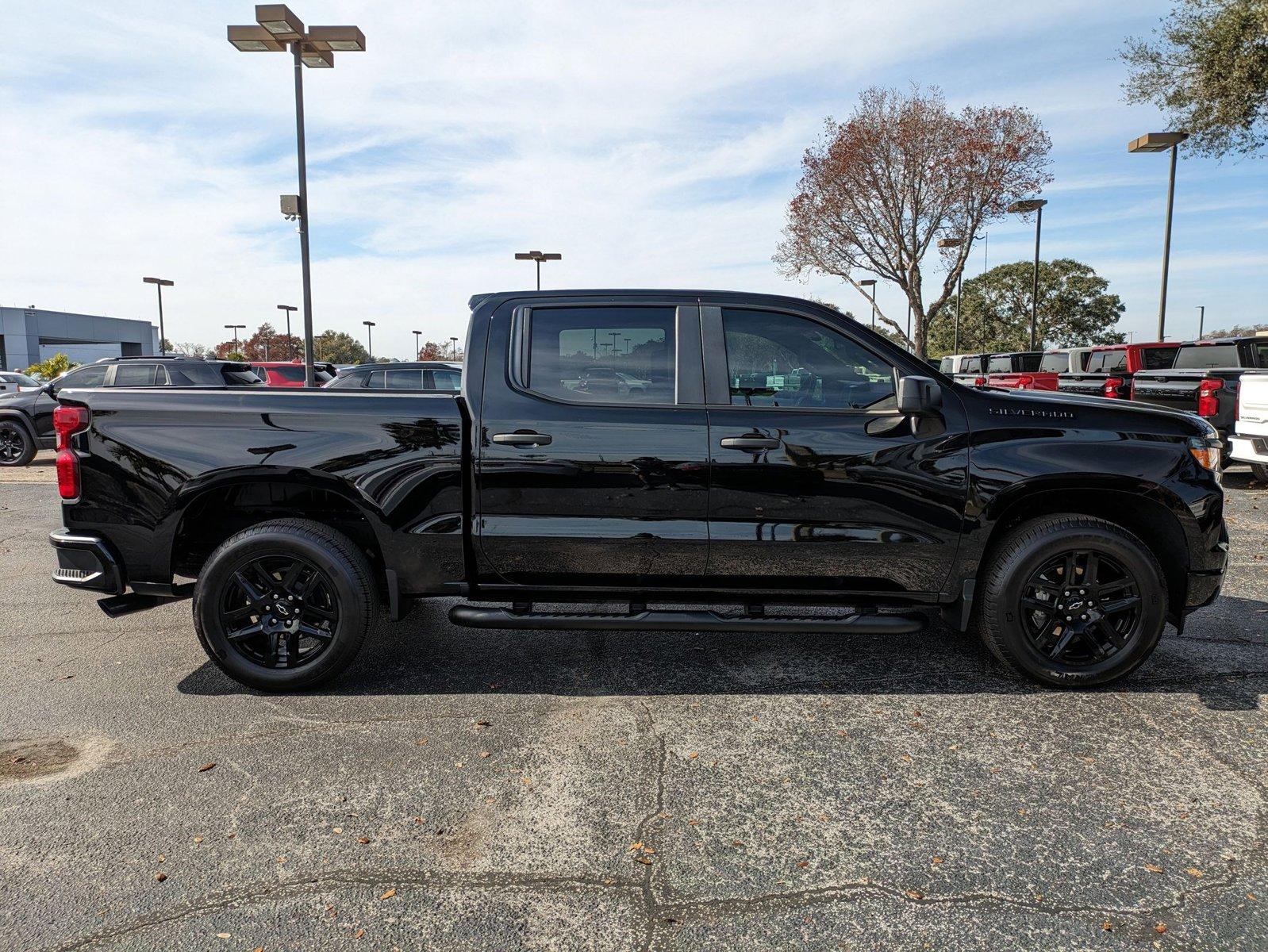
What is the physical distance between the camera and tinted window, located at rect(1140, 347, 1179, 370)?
15586mm

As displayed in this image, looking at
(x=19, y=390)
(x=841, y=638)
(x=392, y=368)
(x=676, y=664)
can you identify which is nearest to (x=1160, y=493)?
(x=841, y=638)

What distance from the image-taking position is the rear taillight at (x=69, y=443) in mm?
4020

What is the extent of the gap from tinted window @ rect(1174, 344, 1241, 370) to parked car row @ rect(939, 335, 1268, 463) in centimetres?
1

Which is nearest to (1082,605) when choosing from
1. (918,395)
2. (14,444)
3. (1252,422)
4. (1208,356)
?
(918,395)

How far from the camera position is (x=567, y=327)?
415 cm

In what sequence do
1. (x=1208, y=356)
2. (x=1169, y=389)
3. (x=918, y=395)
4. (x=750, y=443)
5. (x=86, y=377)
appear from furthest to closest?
1. (x=86, y=377)
2. (x=1208, y=356)
3. (x=1169, y=389)
4. (x=750, y=443)
5. (x=918, y=395)

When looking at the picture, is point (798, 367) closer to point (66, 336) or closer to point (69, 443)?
point (69, 443)

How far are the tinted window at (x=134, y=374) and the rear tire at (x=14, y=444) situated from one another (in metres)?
1.68

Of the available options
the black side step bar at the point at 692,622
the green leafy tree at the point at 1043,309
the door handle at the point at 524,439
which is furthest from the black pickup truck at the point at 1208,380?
the green leafy tree at the point at 1043,309

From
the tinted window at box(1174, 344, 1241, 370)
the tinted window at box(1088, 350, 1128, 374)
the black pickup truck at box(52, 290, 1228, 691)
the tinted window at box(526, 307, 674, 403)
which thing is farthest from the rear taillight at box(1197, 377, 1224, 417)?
the tinted window at box(526, 307, 674, 403)

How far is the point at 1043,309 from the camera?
48.3 m

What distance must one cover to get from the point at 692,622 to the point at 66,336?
259 ft

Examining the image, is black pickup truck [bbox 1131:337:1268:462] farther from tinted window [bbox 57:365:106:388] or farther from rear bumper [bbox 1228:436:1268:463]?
tinted window [bbox 57:365:106:388]

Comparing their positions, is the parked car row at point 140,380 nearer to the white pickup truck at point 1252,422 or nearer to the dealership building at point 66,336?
the white pickup truck at point 1252,422
